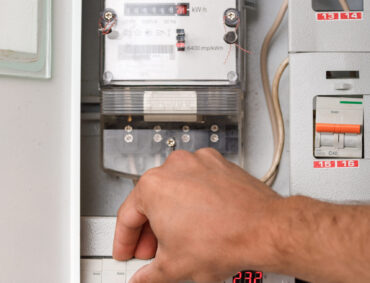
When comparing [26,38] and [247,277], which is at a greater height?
[26,38]

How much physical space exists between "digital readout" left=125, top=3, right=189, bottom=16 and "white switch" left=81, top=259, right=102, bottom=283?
56 centimetres

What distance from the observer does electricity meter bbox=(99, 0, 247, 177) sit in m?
1.05

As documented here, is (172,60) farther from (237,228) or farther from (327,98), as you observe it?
(237,228)

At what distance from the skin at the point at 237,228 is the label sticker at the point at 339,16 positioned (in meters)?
0.38

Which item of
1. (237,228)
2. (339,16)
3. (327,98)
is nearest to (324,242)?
(237,228)

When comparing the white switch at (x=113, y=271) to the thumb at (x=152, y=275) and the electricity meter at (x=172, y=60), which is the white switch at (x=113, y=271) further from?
the electricity meter at (x=172, y=60)

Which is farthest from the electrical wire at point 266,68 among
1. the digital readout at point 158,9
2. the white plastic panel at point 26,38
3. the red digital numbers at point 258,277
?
the white plastic panel at point 26,38

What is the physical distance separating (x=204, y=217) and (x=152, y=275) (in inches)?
7.2

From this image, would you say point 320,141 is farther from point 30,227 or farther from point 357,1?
point 30,227

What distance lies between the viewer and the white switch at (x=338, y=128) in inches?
36.0

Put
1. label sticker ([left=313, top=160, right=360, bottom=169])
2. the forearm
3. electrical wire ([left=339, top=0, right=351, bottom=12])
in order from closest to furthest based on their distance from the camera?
1. the forearm
2. label sticker ([left=313, top=160, right=360, bottom=169])
3. electrical wire ([left=339, top=0, right=351, bottom=12])

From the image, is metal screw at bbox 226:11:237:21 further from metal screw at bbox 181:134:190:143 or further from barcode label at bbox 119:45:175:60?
metal screw at bbox 181:134:190:143

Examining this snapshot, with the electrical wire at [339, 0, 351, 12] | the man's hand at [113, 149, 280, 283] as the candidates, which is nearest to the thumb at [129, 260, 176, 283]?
the man's hand at [113, 149, 280, 283]

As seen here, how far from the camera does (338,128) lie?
3.01 feet
